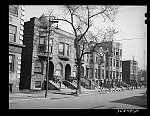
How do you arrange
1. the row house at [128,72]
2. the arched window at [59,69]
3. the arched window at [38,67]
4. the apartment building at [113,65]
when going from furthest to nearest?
1. the row house at [128,72]
2. the apartment building at [113,65]
3. the arched window at [59,69]
4. the arched window at [38,67]

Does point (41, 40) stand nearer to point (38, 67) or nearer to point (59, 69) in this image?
point (38, 67)

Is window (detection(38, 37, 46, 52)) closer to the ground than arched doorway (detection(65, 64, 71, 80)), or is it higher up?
higher up

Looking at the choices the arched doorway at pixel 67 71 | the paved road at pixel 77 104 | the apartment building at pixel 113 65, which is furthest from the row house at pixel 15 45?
the apartment building at pixel 113 65

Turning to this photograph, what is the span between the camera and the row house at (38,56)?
26766mm

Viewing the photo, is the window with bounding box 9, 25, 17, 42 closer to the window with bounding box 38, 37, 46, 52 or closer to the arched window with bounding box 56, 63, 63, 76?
the window with bounding box 38, 37, 46, 52

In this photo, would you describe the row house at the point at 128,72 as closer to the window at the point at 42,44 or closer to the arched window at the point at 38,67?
the arched window at the point at 38,67

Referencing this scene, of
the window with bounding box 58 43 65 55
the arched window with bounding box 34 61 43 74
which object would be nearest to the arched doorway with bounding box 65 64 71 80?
the window with bounding box 58 43 65 55

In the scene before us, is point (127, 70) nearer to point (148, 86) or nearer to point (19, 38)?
point (19, 38)

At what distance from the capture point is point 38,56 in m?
27.8

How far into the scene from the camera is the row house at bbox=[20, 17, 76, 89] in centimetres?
2677

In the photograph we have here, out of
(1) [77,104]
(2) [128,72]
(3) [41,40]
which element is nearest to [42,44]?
(3) [41,40]

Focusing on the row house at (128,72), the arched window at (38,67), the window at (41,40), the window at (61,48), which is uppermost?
the window at (41,40)

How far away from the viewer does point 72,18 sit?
1967 cm
